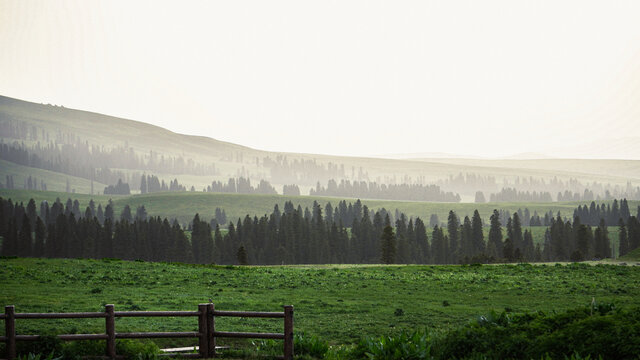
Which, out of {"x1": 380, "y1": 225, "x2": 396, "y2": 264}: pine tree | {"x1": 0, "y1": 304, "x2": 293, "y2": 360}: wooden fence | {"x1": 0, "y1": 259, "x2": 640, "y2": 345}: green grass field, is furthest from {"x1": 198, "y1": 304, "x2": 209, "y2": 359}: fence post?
{"x1": 380, "y1": 225, "x2": 396, "y2": 264}: pine tree

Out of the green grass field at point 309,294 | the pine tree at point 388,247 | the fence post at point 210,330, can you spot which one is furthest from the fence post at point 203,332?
the pine tree at point 388,247

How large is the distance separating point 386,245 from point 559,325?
129 m

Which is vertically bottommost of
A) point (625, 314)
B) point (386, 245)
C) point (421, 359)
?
point (386, 245)

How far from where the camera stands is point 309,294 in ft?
162

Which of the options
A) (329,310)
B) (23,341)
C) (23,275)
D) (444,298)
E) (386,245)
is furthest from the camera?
(386,245)

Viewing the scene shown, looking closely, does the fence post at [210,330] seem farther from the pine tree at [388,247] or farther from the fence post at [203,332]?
the pine tree at [388,247]

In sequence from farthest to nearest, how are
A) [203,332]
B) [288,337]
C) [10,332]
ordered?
[203,332] < [288,337] < [10,332]

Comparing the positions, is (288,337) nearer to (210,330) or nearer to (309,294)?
(210,330)

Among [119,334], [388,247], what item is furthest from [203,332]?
[388,247]

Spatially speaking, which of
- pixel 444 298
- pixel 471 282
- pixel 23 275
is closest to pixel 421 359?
pixel 444 298

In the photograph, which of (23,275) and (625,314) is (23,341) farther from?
(23,275)

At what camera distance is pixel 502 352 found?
18.2 metres

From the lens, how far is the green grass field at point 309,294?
111 feet

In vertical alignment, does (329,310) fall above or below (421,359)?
below
